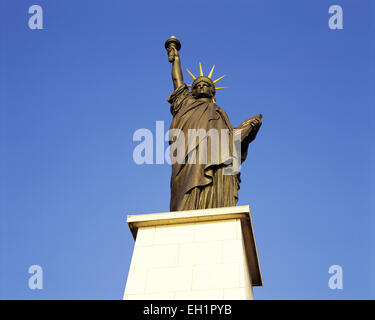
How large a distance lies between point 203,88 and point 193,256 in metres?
4.22

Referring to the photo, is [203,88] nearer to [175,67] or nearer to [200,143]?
[175,67]

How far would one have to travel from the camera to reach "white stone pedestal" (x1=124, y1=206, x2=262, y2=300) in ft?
20.1

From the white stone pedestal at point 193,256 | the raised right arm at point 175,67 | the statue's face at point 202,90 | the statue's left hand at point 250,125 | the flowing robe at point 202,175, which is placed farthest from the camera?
the raised right arm at point 175,67

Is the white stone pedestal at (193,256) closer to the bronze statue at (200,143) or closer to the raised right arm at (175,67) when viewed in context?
the bronze statue at (200,143)

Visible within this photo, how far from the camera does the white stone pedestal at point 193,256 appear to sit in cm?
612

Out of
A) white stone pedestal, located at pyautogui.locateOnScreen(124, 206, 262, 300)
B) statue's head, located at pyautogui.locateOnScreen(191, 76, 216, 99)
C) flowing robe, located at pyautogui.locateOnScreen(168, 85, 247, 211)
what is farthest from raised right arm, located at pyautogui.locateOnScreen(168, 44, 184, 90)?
white stone pedestal, located at pyautogui.locateOnScreen(124, 206, 262, 300)

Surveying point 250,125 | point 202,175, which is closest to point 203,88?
point 250,125

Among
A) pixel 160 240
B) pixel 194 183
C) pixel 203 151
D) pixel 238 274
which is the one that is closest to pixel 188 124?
pixel 203 151

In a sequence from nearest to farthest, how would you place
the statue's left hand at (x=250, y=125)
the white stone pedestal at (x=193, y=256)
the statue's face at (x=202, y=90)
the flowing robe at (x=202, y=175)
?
the white stone pedestal at (x=193, y=256), the flowing robe at (x=202, y=175), the statue's left hand at (x=250, y=125), the statue's face at (x=202, y=90)

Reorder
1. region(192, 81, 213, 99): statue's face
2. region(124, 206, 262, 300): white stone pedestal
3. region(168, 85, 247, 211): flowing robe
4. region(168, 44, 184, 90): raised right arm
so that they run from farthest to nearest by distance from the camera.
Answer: region(168, 44, 184, 90): raised right arm < region(192, 81, 213, 99): statue's face < region(168, 85, 247, 211): flowing robe < region(124, 206, 262, 300): white stone pedestal

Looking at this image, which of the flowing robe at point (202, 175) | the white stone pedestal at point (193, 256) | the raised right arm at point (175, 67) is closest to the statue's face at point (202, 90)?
the raised right arm at point (175, 67)

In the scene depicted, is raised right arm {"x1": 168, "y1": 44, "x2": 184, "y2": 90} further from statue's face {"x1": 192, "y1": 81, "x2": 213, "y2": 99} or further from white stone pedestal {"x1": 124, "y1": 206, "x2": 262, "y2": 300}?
white stone pedestal {"x1": 124, "y1": 206, "x2": 262, "y2": 300}
